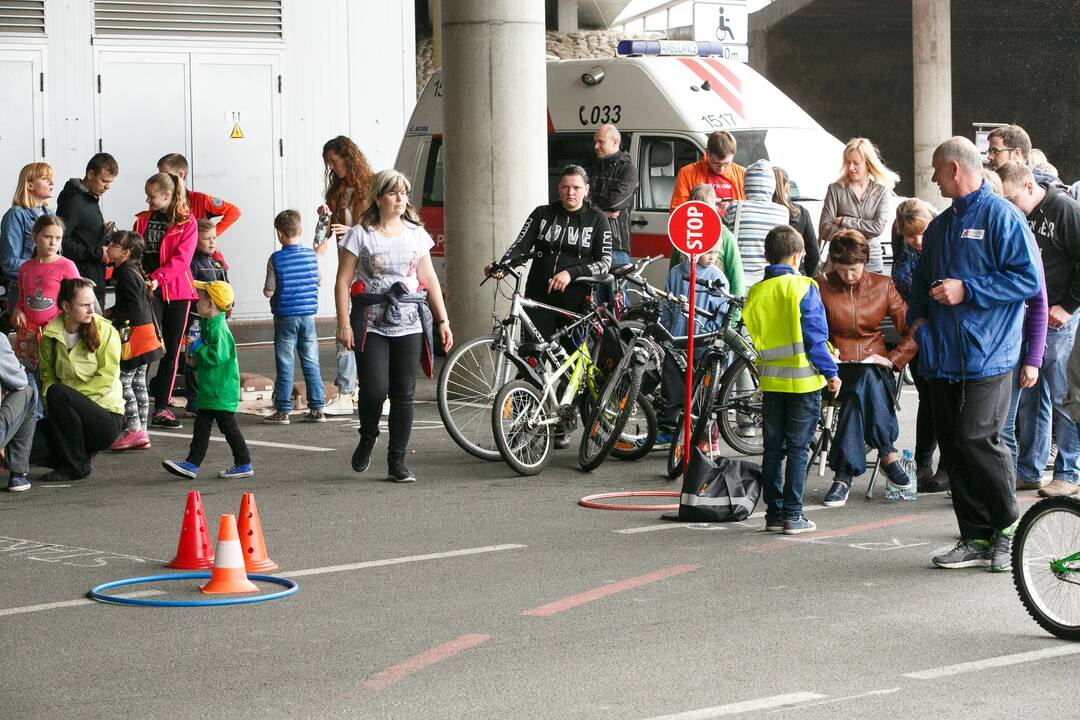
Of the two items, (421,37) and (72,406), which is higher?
(421,37)

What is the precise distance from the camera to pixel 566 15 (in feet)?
141

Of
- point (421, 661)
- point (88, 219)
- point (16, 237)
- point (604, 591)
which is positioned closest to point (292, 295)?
point (88, 219)

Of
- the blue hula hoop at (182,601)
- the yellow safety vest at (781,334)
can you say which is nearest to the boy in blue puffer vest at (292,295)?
the yellow safety vest at (781,334)

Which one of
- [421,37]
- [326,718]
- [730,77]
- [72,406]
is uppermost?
[421,37]

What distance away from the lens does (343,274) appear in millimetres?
10523

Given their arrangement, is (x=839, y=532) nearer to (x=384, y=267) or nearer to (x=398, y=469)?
(x=398, y=469)

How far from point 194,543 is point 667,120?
30.5ft

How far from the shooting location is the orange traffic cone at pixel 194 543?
798 cm

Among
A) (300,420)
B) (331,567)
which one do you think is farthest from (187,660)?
(300,420)

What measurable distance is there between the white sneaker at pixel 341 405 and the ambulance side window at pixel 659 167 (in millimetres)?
3994

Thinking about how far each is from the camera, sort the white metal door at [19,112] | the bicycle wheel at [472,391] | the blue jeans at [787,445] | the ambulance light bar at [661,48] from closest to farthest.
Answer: the blue jeans at [787,445], the bicycle wheel at [472,391], the ambulance light bar at [661,48], the white metal door at [19,112]

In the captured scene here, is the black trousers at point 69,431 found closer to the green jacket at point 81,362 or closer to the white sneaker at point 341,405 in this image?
the green jacket at point 81,362

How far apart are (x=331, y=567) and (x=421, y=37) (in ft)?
Answer: 102

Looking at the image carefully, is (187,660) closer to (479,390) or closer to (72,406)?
(72,406)
